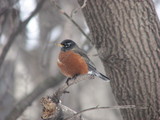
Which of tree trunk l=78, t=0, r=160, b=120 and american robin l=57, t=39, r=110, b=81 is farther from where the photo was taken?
american robin l=57, t=39, r=110, b=81

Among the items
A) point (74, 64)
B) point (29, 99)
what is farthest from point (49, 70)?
point (74, 64)

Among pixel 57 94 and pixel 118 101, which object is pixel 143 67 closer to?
pixel 118 101

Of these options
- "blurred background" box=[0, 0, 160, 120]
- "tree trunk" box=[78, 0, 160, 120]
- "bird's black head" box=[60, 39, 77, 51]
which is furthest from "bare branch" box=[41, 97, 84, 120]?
"blurred background" box=[0, 0, 160, 120]

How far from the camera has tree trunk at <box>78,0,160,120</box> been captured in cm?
418

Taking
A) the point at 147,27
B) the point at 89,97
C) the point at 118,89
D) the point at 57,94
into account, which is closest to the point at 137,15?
the point at 147,27

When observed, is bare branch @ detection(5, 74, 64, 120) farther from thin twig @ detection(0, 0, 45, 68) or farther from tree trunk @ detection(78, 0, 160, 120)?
tree trunk @ detection(78, 0, 160, 120)

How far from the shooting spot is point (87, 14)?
4426 millimetres

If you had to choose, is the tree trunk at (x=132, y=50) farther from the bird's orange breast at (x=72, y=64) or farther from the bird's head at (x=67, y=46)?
the bird's head at (x=67, y=46)

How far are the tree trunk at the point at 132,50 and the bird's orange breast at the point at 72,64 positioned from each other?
625mm

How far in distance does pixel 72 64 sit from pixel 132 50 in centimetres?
93

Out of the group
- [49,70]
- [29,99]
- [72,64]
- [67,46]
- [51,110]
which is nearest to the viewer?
[51,110]

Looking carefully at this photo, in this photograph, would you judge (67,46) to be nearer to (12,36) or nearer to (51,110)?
(12,36)

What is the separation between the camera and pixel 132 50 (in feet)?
13.8

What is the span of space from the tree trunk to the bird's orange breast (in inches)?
24.6
